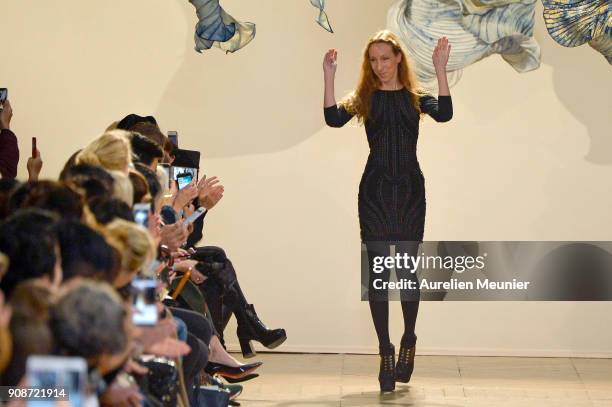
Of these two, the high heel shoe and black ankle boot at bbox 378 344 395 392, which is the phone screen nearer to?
the high heel shoe

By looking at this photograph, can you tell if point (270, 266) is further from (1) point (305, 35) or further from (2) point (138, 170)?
(2) point (138, 170)

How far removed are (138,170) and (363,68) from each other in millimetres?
1713

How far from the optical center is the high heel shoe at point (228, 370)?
187 inches

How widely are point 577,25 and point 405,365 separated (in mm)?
1788

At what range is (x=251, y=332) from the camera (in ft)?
17.0

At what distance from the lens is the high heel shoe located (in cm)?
475

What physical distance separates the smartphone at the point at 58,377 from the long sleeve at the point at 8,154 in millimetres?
3362

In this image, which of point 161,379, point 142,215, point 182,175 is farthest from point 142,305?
point 182,175

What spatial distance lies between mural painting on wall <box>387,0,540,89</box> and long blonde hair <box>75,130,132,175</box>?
248 centimetres

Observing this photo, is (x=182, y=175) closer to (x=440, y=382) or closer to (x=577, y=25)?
(x=440, y=382)

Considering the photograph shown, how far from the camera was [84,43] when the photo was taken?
5934 millimetres

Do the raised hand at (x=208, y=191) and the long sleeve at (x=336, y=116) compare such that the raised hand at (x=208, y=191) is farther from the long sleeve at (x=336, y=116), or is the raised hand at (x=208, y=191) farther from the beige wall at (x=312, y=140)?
the beige wall at (x=312, y=140)

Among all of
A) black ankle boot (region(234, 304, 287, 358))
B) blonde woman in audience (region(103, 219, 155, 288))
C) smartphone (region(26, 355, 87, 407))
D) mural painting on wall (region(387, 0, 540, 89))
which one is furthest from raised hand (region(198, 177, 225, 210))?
smartphone (region(26, 355, 87, 407))

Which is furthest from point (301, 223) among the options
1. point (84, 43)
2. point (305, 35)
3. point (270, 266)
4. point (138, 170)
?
point (138, 170)
